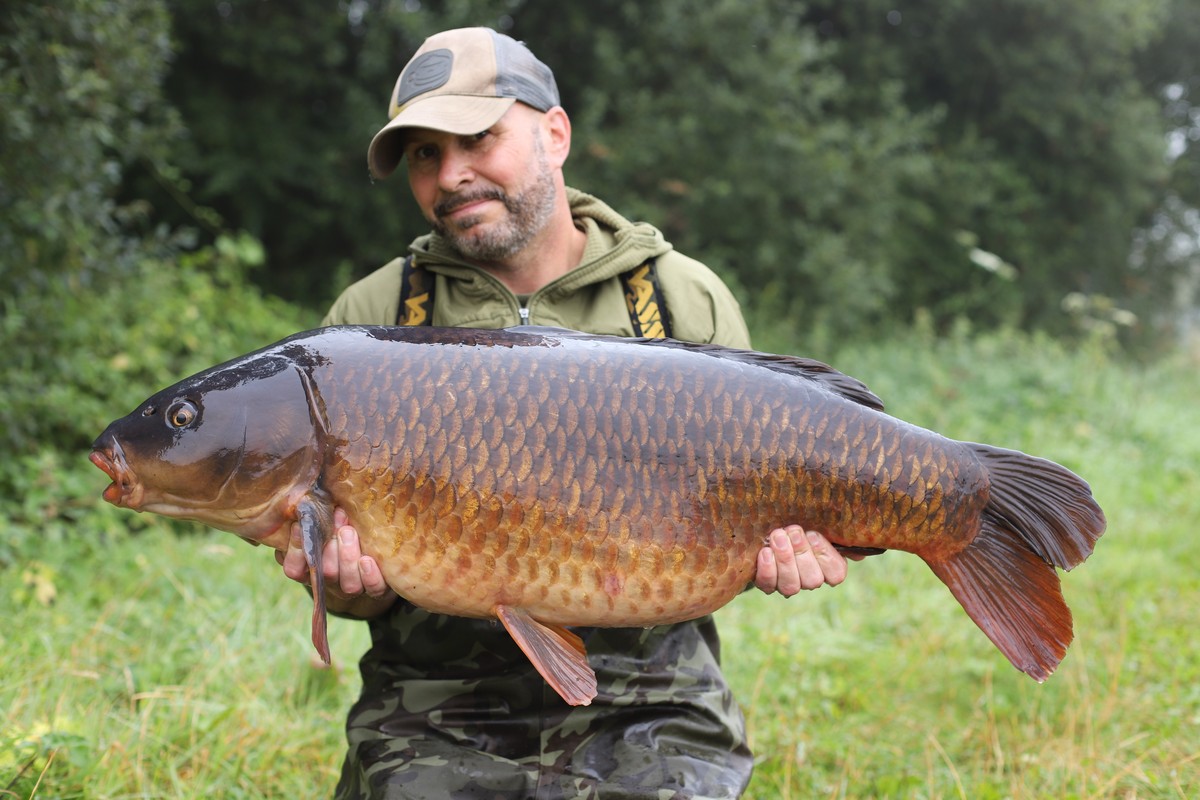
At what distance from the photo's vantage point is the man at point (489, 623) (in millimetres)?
1976

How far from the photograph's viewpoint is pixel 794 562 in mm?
1832

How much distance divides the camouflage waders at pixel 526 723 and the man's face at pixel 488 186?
815 mm

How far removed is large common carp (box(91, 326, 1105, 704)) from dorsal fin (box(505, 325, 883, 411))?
28 mm

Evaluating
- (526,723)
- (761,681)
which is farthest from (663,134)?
(526,723)

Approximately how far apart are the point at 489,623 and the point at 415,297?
29.9 inches

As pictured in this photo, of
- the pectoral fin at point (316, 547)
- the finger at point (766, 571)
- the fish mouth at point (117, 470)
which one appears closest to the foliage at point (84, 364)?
the fish mouth at point (117, 470)

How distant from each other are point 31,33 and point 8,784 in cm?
366

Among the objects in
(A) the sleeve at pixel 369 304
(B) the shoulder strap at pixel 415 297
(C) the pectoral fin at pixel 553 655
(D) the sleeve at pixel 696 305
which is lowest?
(C) the pectoral fin at pixel 553 655

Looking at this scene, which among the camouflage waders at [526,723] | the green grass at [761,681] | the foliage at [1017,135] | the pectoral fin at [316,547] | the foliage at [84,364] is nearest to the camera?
the pectoral fin at [316,547]

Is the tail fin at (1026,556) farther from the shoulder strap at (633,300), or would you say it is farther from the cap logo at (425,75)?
the cap logo at (425,75)

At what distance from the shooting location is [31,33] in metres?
4.55

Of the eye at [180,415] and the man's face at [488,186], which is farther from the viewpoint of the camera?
the man's face at [488,186]

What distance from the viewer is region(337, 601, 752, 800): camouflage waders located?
1975 millimetres

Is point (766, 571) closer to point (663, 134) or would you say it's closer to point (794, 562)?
point (794, 562)
